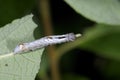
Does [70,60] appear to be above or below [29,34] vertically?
above

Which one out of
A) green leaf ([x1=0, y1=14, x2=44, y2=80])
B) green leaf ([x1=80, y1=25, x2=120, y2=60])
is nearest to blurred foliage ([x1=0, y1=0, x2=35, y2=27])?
green leaf ([x1=0, y1=14, x2=44, y2=80])

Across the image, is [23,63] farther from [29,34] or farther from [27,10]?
[27,10]

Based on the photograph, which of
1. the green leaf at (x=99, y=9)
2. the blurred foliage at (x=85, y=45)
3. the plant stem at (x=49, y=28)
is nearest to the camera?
the green leaf at (x=99, y=9)

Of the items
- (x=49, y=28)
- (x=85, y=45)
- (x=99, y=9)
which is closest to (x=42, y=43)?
(x=99, y=9)

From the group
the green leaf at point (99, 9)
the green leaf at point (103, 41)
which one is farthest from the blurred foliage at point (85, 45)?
the green leaf at point (99, 9)

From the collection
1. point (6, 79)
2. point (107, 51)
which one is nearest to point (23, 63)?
point (6, 79)

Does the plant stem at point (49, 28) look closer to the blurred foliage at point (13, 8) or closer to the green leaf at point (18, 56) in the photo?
the blurred foliage at point (13, 8)
